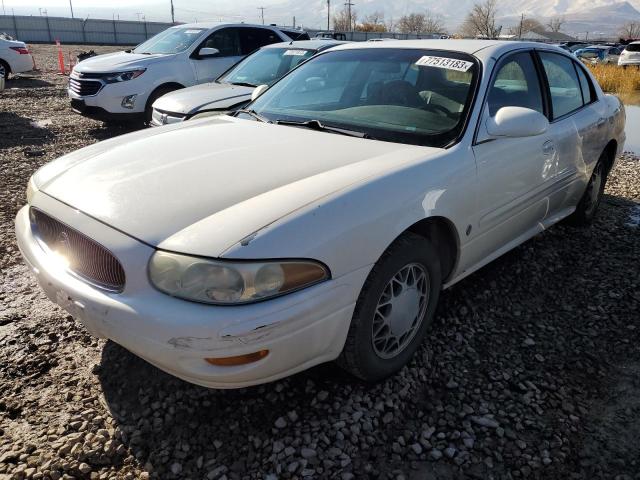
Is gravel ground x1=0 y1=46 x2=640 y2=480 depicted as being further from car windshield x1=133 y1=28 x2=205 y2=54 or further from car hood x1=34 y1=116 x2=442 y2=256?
car windshield x1=133 y1=28 x2=205 y2=54

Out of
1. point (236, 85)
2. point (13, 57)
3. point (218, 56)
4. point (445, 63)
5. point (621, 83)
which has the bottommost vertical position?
point (621, 83)

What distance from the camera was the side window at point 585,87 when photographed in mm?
4078

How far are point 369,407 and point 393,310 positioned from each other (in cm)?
45

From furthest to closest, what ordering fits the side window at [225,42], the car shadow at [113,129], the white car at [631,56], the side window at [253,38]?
the white car at [631,56] → the side window at [253,38] → the side window at [225,42] → the car shadow at [113,129]

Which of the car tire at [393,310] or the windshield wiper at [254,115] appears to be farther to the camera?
the windshield wiper at [254,115]

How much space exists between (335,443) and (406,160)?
131cm

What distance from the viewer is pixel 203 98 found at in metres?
6.28

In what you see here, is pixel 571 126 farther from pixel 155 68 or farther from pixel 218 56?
pixel 218 56

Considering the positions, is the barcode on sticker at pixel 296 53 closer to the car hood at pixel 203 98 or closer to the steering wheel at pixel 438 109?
the car hood at pixel 203 98

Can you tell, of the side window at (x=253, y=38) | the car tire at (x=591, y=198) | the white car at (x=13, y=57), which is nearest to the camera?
the car tire at (x=591, y=198)

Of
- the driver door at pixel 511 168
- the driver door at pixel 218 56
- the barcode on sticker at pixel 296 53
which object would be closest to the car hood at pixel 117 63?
the driver door at pixel 218 56

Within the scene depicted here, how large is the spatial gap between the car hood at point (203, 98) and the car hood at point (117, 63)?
1.50 meters

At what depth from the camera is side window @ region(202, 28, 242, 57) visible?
8.51 m

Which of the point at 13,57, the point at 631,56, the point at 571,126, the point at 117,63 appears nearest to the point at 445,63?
the point at 571,126
